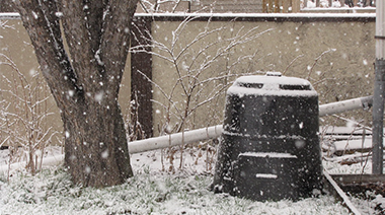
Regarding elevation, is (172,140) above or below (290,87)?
below

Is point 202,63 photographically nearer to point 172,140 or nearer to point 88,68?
point 172,140

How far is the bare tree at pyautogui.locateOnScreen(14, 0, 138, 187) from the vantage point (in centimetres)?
385

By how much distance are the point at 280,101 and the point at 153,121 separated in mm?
3602

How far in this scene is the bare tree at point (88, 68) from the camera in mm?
3846

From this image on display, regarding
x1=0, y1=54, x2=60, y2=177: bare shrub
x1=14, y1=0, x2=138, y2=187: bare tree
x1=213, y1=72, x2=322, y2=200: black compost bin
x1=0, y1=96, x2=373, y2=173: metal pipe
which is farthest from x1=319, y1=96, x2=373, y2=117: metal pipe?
x1=0, y1=54, x2=60, y2=177: bare shrub

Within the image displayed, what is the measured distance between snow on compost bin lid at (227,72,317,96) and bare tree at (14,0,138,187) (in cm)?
115

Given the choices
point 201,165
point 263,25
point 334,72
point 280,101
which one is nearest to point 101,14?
point 280,101

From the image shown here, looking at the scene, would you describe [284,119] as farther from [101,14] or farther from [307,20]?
[307,20]

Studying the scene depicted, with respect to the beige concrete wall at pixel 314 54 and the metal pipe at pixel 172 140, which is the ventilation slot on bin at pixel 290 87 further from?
the beige concrete wall at pixel 314 54

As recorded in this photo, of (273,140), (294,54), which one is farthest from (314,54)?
(273,140)

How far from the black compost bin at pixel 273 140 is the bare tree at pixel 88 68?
1.12 m

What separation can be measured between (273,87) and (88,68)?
5.45 ft

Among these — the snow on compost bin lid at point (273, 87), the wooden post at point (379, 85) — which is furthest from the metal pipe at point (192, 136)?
the snow on compost bin lid at point (273, 87)

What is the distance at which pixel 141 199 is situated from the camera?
3.78 metres
